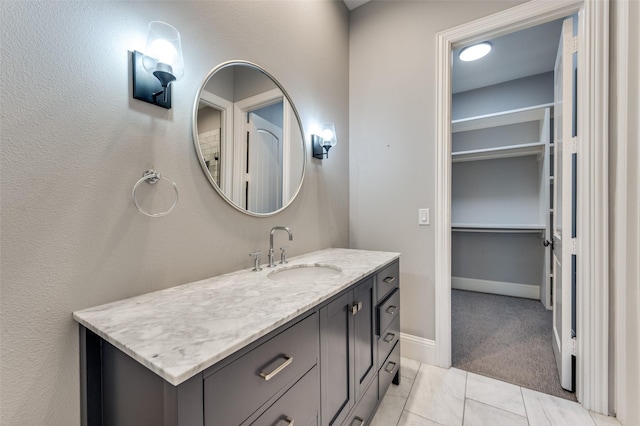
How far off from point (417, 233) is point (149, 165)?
1.71 m

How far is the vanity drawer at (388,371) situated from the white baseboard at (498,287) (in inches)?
93.5

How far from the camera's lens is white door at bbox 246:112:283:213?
1.40 m

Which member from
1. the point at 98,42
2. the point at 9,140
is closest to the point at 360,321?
the point at 9,140

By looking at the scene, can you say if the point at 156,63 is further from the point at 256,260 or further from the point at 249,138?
the point at 256,260

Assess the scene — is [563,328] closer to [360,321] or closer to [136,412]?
[360,321]

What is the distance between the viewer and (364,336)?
1.26 metres

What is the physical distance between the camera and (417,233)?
195 centimetres

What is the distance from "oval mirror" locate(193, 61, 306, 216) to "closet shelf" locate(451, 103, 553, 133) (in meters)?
2.14

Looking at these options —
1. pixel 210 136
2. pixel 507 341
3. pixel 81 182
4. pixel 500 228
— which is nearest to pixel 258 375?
pixel 81 182

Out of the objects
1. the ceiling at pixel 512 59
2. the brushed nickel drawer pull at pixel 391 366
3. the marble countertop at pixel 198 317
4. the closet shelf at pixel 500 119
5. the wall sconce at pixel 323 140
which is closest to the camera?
the marble countertop at pixel 198 317

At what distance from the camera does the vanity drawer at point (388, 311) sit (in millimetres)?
1395

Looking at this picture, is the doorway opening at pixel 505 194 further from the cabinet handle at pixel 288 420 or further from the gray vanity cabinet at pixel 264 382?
the cabinet handle at pixel 288 420

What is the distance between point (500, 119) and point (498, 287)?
206 cm

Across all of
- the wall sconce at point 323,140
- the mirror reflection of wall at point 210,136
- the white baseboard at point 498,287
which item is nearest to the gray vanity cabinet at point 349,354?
the mirror reflection of wall at point 210,136
